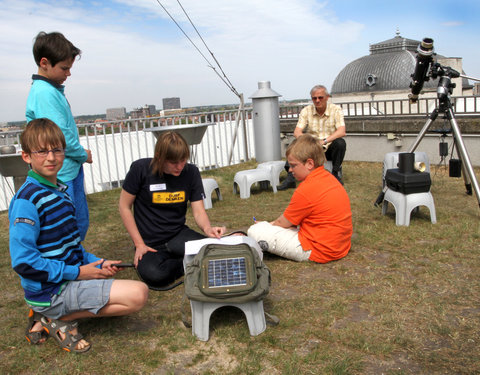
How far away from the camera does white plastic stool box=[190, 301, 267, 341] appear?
235 centimetres

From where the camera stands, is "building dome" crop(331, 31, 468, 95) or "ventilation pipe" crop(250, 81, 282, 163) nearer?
"ventilation pipe" crop(250, 81, 282, 163)

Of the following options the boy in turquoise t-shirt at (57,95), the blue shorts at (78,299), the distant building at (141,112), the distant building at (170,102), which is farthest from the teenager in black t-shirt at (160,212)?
the distant building at (170,102)

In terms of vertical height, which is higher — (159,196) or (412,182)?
(159,196)

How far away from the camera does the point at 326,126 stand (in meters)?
6.29

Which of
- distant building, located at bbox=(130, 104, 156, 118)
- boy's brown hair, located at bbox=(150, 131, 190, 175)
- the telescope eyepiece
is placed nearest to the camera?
boy's brown hair, located at bbox=(150, 131, 190, 175)

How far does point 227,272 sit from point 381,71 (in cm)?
5160

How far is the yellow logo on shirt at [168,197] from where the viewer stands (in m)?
3.31

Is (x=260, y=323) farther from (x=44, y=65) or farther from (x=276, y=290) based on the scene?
(x=44, y=65)

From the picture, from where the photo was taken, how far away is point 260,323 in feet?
7.88

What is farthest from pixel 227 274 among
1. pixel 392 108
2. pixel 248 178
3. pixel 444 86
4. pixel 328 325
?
pixel 392 108

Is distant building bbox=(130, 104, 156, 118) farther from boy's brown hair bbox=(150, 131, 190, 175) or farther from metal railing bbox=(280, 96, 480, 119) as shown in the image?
boy's brown hair bbox=(150, 131, 190, 175)

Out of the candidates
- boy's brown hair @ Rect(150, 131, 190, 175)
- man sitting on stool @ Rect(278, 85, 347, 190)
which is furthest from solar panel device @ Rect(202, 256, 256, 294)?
man sitting on stool @ Rect(278, 85, 347, 190)

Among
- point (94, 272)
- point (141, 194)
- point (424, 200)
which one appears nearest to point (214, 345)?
point (94, 272)

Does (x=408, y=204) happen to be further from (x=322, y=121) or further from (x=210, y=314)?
(x=210, y=314)
